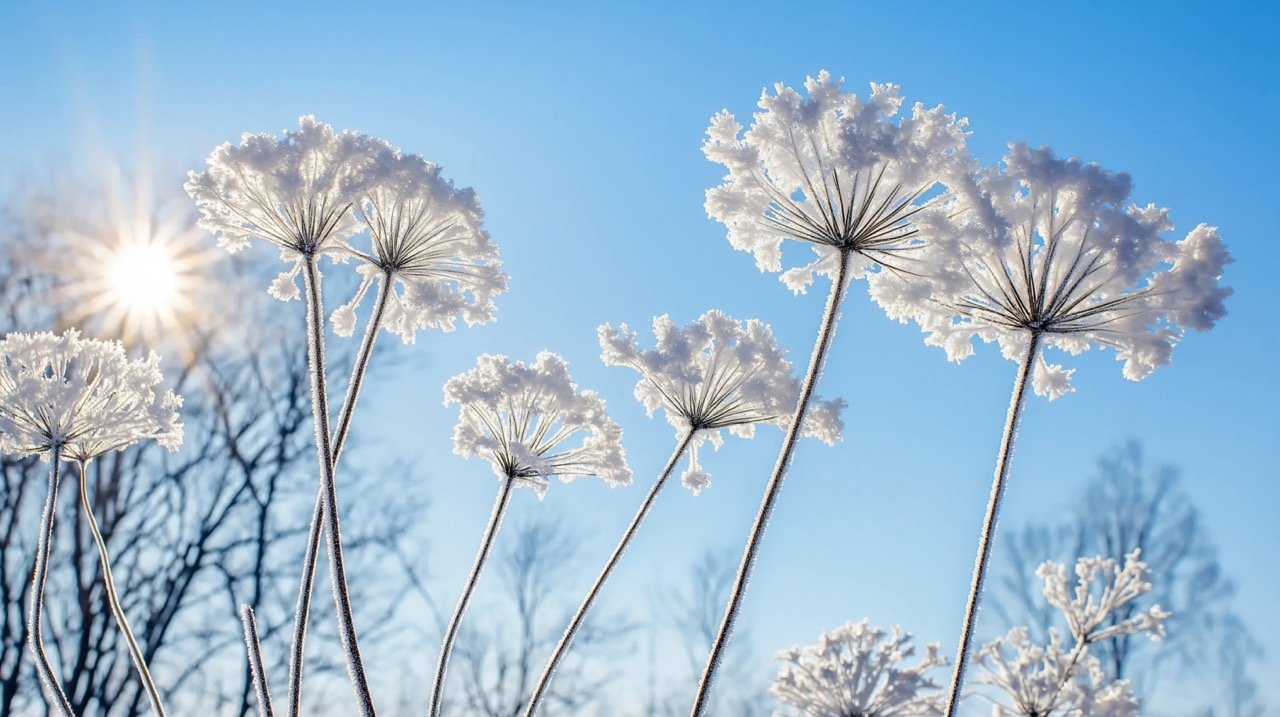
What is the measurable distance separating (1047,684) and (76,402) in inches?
314

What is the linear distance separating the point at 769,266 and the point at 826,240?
509 mm

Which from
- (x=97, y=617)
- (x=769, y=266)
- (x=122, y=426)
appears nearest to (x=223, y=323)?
(x=97, y=617)

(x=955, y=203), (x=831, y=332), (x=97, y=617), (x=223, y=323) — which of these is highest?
(x=223, y=323)

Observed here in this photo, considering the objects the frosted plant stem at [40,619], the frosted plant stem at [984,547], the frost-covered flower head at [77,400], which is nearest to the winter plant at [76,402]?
the frost-covered flower head at [77,400]

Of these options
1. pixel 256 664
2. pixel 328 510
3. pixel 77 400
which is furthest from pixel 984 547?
pixel 77 400

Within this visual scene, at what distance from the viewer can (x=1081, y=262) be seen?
480 cm

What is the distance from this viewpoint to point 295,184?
4.68 m

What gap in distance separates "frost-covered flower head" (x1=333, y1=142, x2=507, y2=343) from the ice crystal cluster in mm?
5989

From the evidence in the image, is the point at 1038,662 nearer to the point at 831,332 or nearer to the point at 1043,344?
the point at 1043,344

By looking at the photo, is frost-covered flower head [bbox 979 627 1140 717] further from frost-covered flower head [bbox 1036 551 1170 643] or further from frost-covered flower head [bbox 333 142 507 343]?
frost-covered flower head [bbox 333 142 507 343]

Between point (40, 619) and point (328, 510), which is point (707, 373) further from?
point (40, 619)

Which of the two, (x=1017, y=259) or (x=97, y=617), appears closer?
(x=1017, y=259)

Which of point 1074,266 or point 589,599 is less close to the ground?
point 1074,266

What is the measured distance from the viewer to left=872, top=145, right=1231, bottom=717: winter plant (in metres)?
4.64
